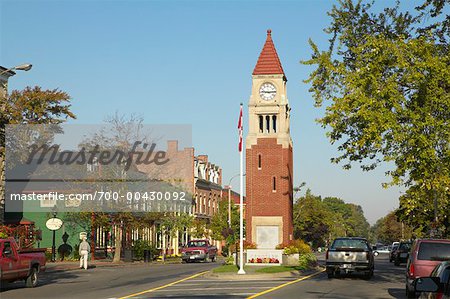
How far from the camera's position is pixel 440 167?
80.6 ft

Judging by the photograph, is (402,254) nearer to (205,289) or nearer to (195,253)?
(195,253)

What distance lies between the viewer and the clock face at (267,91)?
46.8m

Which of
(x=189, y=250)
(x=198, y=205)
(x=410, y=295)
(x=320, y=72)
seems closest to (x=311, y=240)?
(x=198, y=205)

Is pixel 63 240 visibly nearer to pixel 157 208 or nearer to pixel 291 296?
pixel 157 208

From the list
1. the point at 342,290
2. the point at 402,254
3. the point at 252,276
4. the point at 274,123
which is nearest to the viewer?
the point at 342,290

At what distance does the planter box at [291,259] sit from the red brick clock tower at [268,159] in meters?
4.70

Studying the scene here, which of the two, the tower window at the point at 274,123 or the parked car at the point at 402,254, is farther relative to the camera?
the parked car at the point at 402,254

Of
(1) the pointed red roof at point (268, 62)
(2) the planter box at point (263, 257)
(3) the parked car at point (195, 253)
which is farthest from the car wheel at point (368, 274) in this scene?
(3) the parked car at point (195, 253)

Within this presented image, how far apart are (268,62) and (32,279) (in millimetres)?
25477

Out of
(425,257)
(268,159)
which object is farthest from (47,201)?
(425,257)

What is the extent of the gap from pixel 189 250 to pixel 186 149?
31209 millimetres

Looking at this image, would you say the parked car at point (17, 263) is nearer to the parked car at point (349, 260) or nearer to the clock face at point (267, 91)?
the parked car at point (349, 260)

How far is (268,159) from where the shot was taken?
152 feet

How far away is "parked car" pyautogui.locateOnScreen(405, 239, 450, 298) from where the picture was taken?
20125 mm
